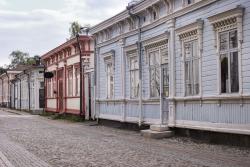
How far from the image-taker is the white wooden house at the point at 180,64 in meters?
14.5

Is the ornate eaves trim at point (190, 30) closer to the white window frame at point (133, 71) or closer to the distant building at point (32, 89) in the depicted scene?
the white window frame at point (133, 71)

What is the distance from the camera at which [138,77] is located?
21781 millimetres

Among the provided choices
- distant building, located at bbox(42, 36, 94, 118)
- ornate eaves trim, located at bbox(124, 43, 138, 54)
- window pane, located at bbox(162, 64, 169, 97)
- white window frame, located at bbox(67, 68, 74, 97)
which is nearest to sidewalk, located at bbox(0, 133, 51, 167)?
window pane, located at bbox(162, 64, 169, 97)

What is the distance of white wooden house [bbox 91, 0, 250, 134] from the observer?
1448cm

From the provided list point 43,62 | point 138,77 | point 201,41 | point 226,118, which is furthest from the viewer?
point 43,62

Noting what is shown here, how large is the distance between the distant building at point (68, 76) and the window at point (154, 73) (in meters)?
9.40

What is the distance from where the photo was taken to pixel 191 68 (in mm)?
17219

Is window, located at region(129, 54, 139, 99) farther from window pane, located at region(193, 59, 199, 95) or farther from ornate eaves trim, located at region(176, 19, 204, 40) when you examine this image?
window pane, located at region(193, 59, 199, 95)

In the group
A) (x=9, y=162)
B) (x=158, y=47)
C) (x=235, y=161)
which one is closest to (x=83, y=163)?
(x=9, y=162)

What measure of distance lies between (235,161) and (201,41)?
560 cm

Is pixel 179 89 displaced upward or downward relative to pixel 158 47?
downward

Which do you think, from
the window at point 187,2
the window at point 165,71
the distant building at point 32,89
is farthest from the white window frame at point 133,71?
the distant building at point 32,89

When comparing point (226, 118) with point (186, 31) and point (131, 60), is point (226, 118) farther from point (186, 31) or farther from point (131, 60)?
point (131, 60)

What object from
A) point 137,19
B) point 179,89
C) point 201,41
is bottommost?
point 179,89
